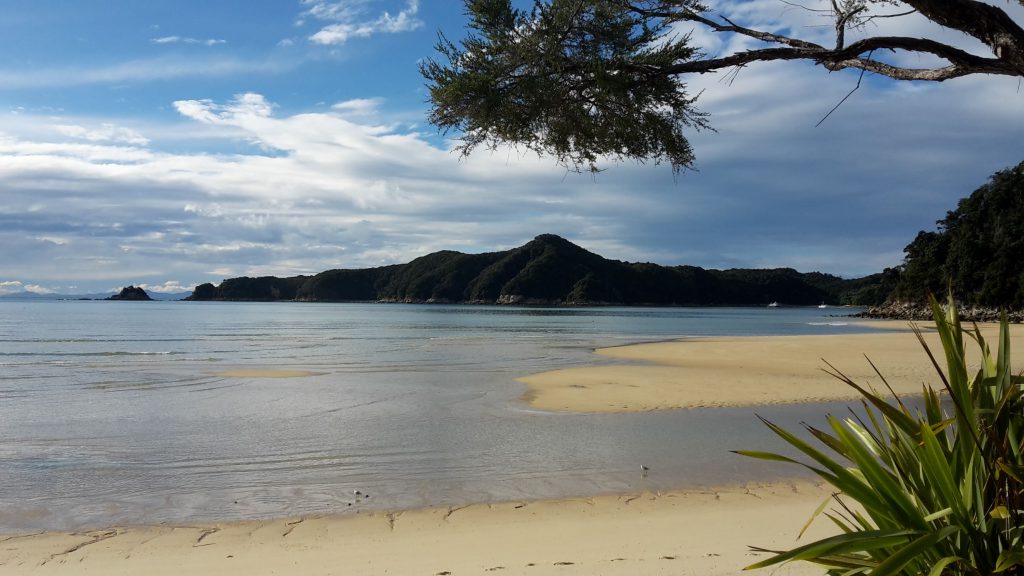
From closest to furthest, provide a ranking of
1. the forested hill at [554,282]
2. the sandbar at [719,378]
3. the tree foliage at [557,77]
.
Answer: the tree foliage at [557,77], the sandbar at [719,378], the forested hill at [554,282]

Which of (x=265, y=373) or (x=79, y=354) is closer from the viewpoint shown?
(x=265, y=373)

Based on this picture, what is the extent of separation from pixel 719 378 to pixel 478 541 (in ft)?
48.7

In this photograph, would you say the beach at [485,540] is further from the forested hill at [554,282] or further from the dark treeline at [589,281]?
the forested hill at [554,282]

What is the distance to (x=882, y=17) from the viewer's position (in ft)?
13.0

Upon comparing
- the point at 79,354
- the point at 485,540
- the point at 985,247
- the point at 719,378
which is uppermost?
the point at 985,247

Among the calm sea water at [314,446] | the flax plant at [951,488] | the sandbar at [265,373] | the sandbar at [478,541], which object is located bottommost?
the sandbar at [265,373]

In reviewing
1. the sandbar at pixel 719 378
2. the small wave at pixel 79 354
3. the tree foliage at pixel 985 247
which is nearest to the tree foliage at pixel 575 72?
the sandbar at pixel 719 378

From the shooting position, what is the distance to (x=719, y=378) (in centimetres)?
1942

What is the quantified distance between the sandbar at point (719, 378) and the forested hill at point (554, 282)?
416 feet

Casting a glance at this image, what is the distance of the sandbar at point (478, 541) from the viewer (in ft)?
16.2

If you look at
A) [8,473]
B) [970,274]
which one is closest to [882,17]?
[8,473]

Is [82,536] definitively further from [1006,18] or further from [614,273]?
[614,273]

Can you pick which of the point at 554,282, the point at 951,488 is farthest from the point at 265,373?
the point at 554,282

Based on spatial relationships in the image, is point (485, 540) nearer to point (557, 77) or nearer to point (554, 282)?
point (557, 77)
